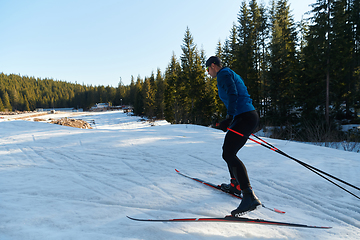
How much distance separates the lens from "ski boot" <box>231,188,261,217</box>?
7.76 feet

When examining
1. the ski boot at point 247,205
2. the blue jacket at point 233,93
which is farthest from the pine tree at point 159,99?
the ski boot at point 247,205

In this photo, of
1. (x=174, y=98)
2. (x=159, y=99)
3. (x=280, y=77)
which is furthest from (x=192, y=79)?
(x=159, y=99)

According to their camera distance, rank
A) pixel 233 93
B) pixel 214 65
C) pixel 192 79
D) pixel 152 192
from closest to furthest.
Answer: pixel 233 93, pixel 214 65, pixel 152 192, pixel 192 79

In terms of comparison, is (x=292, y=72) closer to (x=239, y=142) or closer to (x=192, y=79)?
(x=192, y=79)

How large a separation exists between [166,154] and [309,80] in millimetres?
18219

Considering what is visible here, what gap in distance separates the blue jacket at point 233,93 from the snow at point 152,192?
4.61ft

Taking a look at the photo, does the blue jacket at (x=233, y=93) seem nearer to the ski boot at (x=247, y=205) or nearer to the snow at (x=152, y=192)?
the ski boot at (x=247, y=205)

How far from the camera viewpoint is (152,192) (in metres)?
3.04

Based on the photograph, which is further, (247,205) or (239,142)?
(239,142)

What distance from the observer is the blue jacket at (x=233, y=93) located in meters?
2.54

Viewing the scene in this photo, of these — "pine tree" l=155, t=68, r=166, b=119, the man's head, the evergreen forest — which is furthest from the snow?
"pine tree" l=155, t=68, r=166, b=119

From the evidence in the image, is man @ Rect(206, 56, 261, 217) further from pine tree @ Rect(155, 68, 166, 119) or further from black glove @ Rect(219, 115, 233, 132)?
pine tree @ Rect(155, 68, 166, 119)

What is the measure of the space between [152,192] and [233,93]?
1986 mm

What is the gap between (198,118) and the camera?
1136 inches
